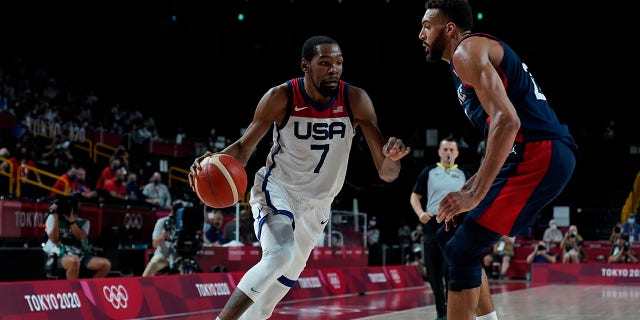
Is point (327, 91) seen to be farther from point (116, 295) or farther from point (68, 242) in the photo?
point (68, 242)

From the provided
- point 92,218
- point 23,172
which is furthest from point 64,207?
point 23,172

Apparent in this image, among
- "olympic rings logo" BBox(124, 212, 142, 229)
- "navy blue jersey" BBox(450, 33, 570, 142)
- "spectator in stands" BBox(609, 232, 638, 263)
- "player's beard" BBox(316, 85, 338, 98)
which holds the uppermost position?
"player's beard" BBox(316, 85, 338, 98)

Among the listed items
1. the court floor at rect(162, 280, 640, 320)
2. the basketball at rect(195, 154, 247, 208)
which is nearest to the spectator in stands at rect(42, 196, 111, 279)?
the court floor at rect(162, 280, 640, 320)

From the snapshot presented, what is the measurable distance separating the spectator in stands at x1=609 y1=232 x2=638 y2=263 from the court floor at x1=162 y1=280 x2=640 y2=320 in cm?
491

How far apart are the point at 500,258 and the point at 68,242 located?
42.1 feet

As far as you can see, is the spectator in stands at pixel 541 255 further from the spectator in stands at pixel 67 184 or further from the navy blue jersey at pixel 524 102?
the navy blue jersey at pixel 524 102

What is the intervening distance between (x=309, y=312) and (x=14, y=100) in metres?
14.8

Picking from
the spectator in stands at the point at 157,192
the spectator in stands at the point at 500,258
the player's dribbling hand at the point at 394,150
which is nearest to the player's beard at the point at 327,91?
the player's dribbling hand at the point at 394,150

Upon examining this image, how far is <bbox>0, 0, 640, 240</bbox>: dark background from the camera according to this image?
26.5 meters

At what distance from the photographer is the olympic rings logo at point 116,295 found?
7.92 m

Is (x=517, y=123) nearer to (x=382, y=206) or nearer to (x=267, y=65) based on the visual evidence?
(x=382, y=206)

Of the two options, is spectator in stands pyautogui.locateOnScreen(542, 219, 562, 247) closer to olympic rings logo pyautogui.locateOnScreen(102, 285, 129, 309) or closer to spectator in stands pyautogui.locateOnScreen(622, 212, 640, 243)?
spectator in stands pyautogui.locateOnScreen(622, 212, 640, 243)

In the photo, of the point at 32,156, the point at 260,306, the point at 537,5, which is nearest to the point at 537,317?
the point at 260,306

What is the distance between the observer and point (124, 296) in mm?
8164
